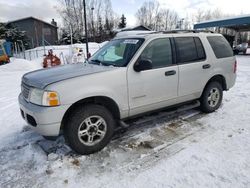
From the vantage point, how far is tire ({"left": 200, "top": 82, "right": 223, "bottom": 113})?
4.79m

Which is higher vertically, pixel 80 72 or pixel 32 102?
pixel 80 72

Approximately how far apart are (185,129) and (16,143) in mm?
3125

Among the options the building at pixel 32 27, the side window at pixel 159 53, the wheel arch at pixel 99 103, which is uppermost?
the building at pixel 32 27

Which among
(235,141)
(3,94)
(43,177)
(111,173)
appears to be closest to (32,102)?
(43,177)

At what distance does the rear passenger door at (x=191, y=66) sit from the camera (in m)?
4.16

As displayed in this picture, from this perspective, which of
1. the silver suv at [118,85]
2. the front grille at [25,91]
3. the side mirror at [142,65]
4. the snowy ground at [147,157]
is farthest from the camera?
the side mirror at [142,65]

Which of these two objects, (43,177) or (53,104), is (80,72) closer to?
(53,104)

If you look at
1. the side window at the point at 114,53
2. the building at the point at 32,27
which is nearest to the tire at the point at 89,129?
the side window at the point at 114,53

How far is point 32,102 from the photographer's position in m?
3.10

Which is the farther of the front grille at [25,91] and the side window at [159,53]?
the side window at [159,53]

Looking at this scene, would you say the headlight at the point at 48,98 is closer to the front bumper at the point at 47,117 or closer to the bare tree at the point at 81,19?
the front bumper at the point at 47,117

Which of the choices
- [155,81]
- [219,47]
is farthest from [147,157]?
[219,47]

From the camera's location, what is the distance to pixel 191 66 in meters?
4.29

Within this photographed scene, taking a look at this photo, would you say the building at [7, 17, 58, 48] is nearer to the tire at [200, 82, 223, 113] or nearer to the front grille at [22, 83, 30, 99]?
the front grille at [22, 83, 30, 99]
